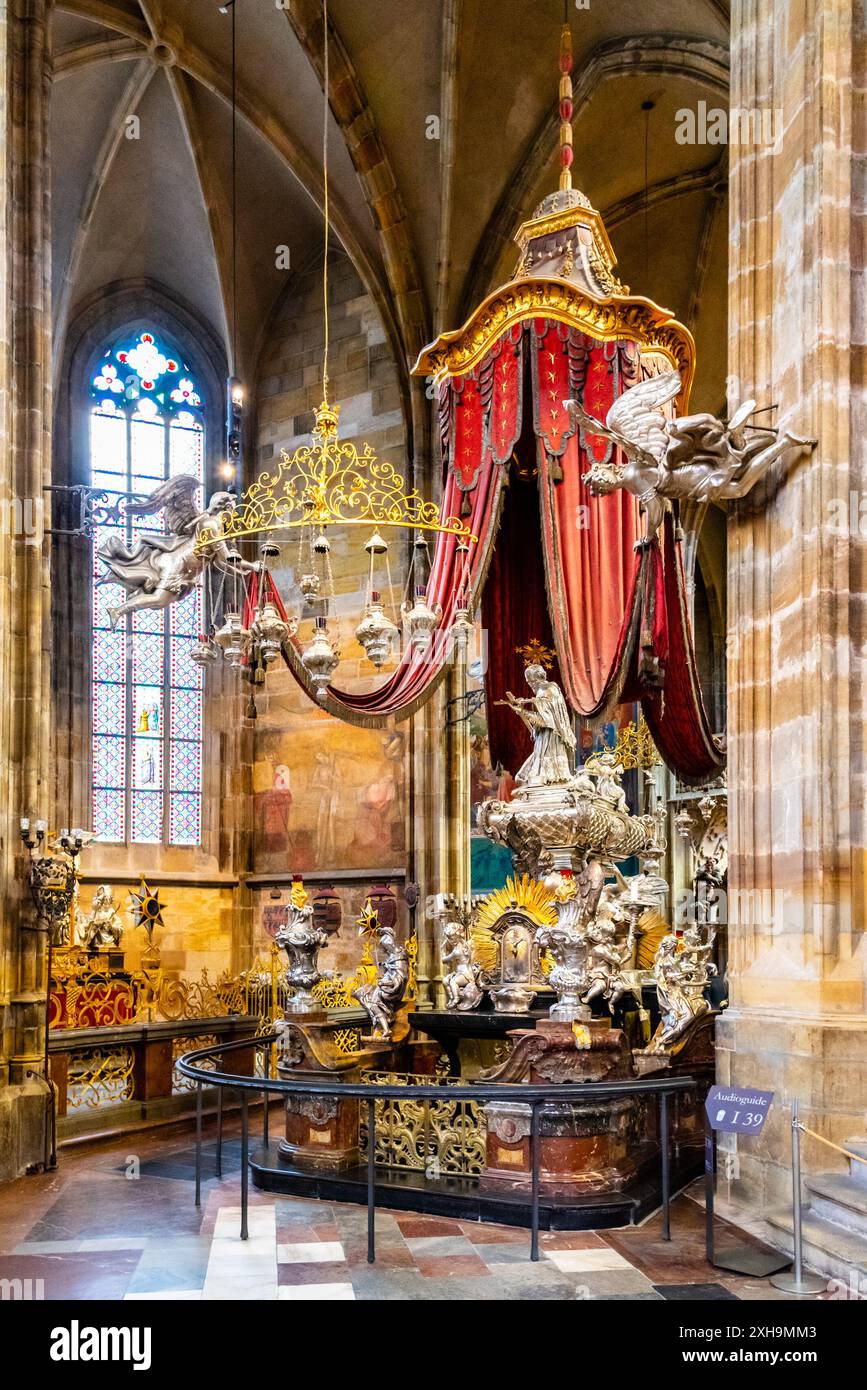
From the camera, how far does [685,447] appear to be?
20.9ft

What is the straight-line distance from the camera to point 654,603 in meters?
7.88

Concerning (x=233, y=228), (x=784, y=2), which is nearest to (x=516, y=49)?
(x=233, y=228)

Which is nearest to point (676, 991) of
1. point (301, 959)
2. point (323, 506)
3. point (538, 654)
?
point (301, 959)

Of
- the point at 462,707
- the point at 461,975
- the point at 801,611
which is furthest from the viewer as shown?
the point at 462,707

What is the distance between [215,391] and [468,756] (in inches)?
221

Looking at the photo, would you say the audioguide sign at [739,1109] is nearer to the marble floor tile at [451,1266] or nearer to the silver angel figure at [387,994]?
the marble floor tile at [451,1266]

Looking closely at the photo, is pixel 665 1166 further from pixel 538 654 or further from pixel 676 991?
pixel 538 654

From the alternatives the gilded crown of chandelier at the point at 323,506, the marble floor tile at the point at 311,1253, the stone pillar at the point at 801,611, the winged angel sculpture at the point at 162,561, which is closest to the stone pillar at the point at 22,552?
the winged angel sculpture at the point at 162,561

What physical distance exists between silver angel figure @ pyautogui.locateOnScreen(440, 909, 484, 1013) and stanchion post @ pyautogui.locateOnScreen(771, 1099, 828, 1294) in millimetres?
4316

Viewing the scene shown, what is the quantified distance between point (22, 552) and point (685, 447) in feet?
14.4

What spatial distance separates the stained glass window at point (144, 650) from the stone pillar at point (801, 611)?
357 inches

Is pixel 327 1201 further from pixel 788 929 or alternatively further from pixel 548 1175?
pixel 788 929

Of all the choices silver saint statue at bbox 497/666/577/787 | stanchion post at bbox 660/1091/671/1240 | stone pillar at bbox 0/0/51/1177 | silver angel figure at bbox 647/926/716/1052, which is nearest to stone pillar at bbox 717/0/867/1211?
stanchion post at bbox 660/1091/671/1240

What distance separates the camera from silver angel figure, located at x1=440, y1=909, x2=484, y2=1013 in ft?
30.8
